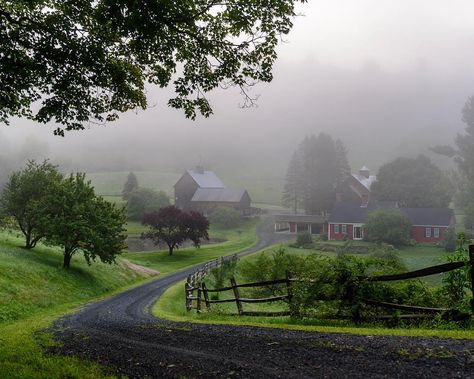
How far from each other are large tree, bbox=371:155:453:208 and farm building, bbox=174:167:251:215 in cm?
3988

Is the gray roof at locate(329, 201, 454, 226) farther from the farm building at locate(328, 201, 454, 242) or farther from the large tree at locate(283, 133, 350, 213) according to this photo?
the large tree at locate(283, 133, 350, 213)

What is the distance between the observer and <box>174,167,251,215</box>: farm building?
11062 centimetres

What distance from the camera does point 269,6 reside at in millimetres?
9914

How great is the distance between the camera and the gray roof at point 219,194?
11062cm

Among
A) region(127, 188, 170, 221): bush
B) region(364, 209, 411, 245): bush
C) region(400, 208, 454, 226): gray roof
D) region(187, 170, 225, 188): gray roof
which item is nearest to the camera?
region(364, 209, 411, 245): bush

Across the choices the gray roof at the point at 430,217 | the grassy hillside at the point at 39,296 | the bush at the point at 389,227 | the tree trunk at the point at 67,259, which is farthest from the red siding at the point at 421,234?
the tree trunk at the point at 67,259

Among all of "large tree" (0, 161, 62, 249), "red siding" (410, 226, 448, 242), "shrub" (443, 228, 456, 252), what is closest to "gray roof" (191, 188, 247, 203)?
"red siding" (410, 226, 448, 242)

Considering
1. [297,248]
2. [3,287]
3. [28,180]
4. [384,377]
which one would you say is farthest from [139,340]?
[297,248]

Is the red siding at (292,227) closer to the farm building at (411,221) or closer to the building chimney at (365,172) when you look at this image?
the farm building at (411,221)

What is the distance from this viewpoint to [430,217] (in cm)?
7244

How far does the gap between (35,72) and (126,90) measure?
259cm

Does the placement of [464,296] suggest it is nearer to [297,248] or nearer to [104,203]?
[104,203]

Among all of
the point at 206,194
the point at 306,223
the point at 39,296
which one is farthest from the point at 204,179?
the point at 39,296

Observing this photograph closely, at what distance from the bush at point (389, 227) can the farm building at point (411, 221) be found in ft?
11.6
